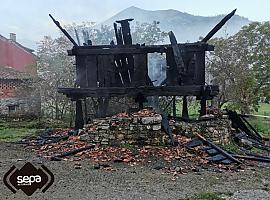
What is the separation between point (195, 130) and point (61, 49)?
43.2 feet

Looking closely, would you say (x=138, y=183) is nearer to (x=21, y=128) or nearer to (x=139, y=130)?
(x=139, y=130)

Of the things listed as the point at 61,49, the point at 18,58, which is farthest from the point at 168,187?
the point at 18,58

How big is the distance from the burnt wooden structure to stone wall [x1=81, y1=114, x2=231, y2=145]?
0.89 m

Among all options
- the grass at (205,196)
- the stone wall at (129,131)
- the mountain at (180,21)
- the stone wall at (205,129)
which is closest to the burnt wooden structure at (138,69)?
the stone wall at (205,129)

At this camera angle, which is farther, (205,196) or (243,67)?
(243,67)

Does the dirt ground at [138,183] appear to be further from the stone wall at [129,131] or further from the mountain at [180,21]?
the mountain at [180,21]

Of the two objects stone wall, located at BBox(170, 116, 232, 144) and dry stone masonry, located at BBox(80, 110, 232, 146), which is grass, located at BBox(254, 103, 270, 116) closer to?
stone wall, located at BBox(170, 116, 232, 144)

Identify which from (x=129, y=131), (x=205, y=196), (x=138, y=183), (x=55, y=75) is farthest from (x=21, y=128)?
(x=205, y=196)

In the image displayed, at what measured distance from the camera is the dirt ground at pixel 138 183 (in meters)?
6.41

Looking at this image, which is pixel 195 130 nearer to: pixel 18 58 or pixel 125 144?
pixel 125 144

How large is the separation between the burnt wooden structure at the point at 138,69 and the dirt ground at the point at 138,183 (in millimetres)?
3114

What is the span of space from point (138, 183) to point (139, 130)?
346cm

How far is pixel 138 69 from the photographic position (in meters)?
11.6

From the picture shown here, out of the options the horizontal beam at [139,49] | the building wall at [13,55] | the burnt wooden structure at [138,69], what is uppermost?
the building wall at [13,55]
